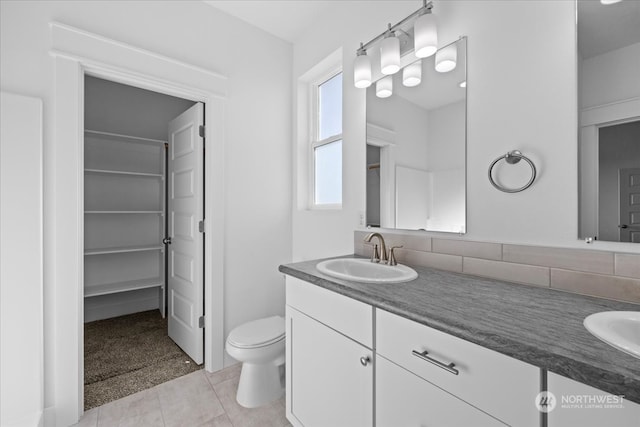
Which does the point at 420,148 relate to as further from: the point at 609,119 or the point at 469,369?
the point at 469,369

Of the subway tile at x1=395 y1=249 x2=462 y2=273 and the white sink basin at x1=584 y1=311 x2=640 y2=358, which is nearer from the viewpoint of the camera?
the white sink basin at x1=584 y1=311 x2=640 y2=358

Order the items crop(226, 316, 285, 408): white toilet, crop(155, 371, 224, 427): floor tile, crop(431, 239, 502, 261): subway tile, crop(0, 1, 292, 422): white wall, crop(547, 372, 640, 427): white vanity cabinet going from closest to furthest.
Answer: crop(547, 372, 640, 427): white vanity cabinet → crop(431, 239, 502, 261): subway tile → crop(0, 1, 292, 422): white wall → crop(155, 371, 224, 427): floor tile → crop(226, 316, 285, 408): white toilet

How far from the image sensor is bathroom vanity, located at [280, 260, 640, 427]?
0.60 m

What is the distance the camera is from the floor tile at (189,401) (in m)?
1.62

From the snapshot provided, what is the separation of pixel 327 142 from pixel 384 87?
695 millimetres

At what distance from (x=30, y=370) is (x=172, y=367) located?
855 mm

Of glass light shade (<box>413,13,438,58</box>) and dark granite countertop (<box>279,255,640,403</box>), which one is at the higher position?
glass light shade (<box>413,13,438,58</box>)

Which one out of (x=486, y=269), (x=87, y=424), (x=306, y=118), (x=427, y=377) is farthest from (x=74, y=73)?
(x=486, y=269)

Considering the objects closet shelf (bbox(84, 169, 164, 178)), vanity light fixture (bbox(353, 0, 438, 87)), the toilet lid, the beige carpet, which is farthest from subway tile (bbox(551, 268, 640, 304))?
closet shelf (bbox(84, 169, 164, 178))

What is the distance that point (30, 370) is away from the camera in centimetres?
147

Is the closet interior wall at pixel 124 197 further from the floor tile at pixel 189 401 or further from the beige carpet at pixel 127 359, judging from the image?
the floor tile at pixel 189 401

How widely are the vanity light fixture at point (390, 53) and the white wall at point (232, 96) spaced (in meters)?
1.13

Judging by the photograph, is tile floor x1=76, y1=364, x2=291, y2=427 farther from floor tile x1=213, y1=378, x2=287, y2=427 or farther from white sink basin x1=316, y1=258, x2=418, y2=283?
white sink basin x1=316, y1=258, x2=418, y2=283

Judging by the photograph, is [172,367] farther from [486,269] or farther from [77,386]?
[486,269]
